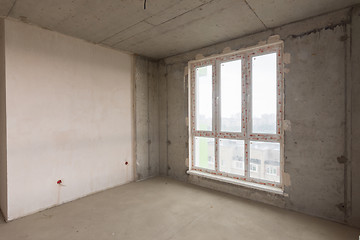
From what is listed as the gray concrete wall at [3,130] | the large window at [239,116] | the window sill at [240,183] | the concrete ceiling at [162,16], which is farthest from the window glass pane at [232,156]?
the gray concrete wall at [3,130]

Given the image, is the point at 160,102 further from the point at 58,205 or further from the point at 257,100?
the point at 58,205

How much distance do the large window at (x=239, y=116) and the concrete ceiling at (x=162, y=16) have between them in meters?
0.53

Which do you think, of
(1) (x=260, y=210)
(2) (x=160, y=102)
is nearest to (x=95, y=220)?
(1) (x=260, y=210)

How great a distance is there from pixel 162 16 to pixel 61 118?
89.8 inches

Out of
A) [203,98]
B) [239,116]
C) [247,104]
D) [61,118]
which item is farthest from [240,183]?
[61,118]

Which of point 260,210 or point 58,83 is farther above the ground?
point 58,83

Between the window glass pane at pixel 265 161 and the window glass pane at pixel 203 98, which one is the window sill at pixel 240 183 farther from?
the window glass pane at pixel 203 98

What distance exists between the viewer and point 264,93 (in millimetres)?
3188

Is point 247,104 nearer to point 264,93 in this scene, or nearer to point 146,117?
point 264,93

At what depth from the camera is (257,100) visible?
10.7 ft

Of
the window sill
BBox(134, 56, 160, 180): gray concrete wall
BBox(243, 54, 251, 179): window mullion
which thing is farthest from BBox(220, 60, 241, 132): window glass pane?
BBox(134, 56, 160, 180): gray concrete wall

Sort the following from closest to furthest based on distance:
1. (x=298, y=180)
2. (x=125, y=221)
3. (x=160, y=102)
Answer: (x=125, y=221), (x=298, y=180), (x=160, y=102)

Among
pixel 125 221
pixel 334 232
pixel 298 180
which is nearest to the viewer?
pixel 334 232

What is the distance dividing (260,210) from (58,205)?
320 centimetres
